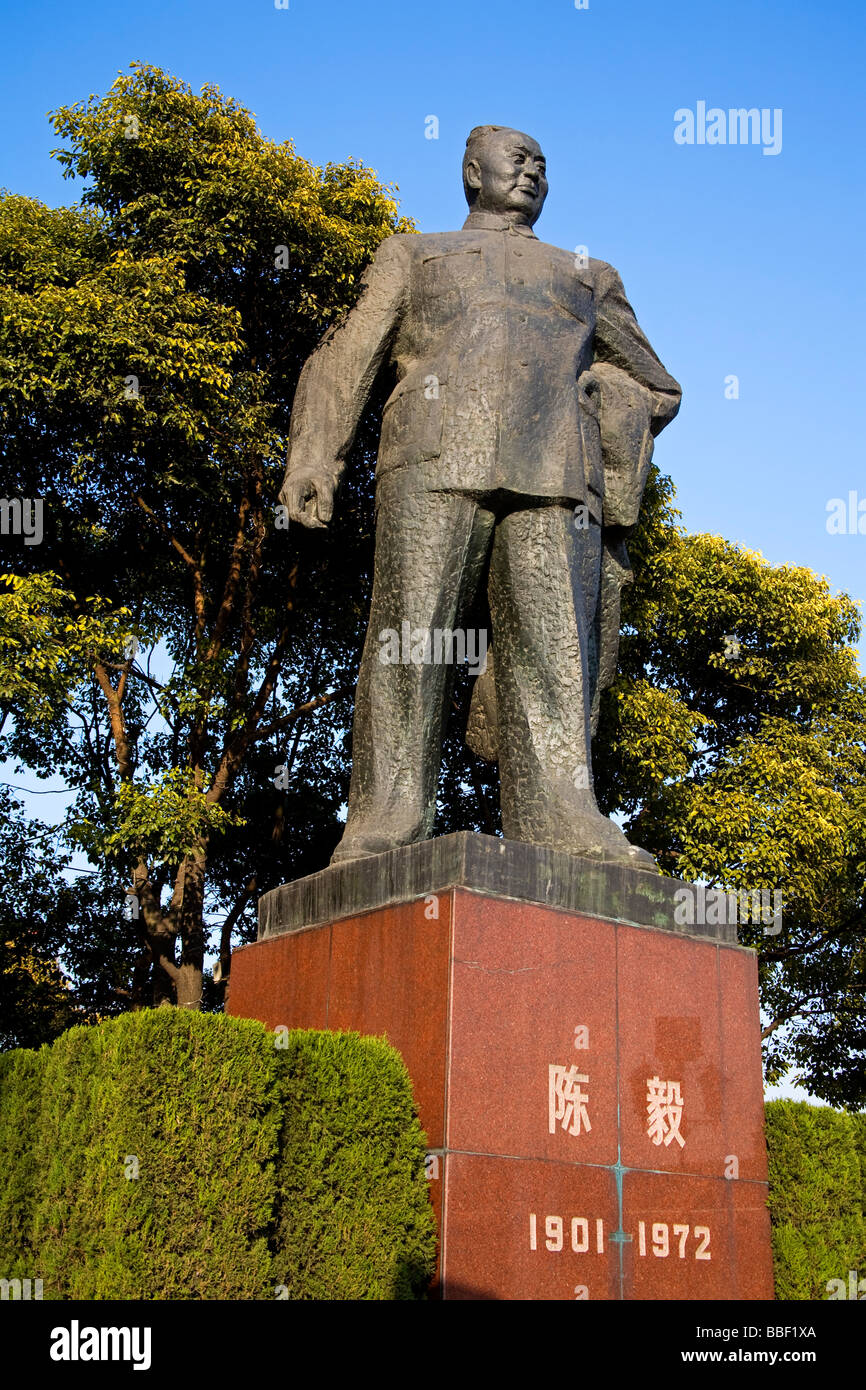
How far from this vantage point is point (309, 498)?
519cm

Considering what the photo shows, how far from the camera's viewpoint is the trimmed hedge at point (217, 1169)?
3.38m

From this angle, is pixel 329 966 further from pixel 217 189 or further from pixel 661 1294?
pixel 217 189

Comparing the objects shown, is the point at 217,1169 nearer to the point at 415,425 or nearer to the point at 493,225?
the point at 415,425

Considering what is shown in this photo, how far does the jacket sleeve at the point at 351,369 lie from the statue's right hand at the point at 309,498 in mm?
59

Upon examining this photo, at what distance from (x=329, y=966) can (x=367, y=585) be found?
7900 millimetres

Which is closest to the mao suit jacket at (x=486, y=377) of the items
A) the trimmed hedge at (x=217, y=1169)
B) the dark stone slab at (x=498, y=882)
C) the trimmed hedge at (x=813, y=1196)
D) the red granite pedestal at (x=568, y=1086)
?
the dark stone slab at (x=498, y=882)

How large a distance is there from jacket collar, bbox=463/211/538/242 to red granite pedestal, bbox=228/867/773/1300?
2.77 m

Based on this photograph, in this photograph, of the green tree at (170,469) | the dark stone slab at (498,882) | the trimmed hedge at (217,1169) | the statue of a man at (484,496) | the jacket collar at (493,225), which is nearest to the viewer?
the trimmed hedge at (217,1169)

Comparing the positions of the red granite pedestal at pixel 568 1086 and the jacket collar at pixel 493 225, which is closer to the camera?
the red granite pedestal at pixel 568 1086

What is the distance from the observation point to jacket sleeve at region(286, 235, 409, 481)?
17.3 ft

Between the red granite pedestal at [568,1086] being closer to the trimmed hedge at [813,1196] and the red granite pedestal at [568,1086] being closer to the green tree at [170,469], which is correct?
the trimmed hedge at [813,1196]

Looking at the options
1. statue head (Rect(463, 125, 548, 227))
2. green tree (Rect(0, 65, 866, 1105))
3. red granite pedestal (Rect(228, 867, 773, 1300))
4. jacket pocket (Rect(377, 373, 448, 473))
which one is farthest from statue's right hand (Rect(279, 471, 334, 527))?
green tree (Rect(0, 65, 866, 1105))

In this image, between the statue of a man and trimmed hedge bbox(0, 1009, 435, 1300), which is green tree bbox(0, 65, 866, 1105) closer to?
the statue of a man

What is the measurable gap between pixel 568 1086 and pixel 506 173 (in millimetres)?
3526
